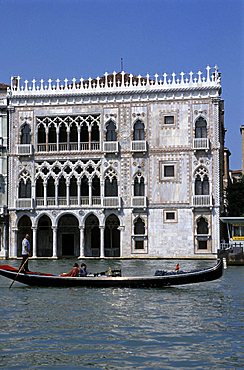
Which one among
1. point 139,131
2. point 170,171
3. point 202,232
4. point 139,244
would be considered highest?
point 139,131

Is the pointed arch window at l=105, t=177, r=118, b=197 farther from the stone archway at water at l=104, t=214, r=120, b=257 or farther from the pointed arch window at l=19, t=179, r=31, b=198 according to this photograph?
the pointed arch window at l=19, t=179, r=31, b=198

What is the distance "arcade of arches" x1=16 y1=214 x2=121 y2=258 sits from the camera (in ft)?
117

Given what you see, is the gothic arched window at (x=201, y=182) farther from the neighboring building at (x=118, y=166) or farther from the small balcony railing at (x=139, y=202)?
the small balcony railing at (x=139, y=202)

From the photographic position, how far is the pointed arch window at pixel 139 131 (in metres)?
34.9

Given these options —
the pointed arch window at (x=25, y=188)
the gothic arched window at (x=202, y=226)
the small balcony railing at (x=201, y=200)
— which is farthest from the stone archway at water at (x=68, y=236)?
the small balcony railing at (x=201, y=200)

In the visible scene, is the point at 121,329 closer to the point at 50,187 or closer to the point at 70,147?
the point at 70,147

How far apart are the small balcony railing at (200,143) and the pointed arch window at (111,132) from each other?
396 cm

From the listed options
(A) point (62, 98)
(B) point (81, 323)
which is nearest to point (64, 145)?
(A) point (62, 98)

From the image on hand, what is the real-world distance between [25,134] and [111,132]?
14.4 ft

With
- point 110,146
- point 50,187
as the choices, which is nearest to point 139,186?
point 110,146

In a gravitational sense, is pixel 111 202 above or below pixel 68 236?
above

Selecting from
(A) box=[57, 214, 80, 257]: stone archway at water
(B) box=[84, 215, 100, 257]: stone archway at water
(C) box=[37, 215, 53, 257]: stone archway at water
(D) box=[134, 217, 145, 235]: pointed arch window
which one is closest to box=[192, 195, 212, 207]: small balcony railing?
(D) box=[134, 217, 145, 235]: pointed arch window

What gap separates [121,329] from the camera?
11133 millimetres

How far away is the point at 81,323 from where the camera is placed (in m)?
11.8
